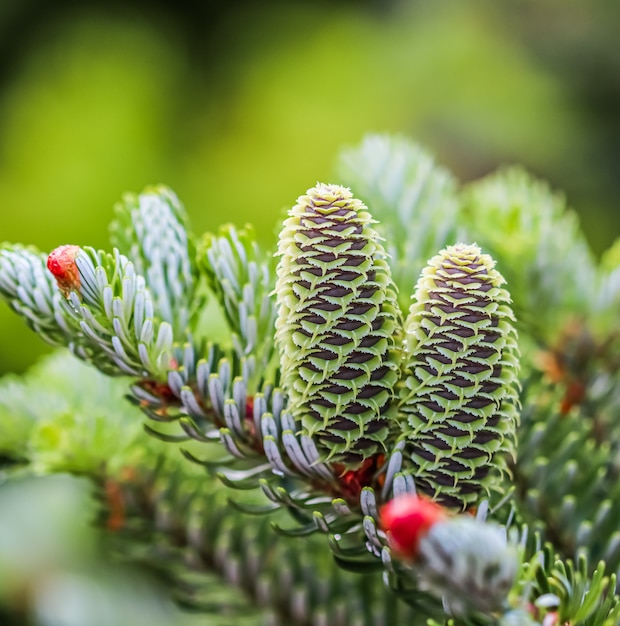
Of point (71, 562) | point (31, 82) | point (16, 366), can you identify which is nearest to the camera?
point (71, 562)

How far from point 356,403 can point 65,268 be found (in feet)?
0.40

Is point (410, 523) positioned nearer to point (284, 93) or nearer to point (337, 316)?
point (337, 316)

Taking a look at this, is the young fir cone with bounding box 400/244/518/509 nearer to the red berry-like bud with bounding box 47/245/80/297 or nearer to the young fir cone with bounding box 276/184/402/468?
the young fir cone with bounding box 276/184/402/468

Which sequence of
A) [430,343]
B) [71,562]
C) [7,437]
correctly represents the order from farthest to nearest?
[71,562] < [7,437] < [430,343]

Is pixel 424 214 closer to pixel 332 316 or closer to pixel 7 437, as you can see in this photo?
pixel 332 316

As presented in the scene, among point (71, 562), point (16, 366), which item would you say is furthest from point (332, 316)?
point (16, 366)

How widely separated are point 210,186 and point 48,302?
47.7 inches

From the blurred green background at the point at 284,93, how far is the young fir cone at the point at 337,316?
1157 mm

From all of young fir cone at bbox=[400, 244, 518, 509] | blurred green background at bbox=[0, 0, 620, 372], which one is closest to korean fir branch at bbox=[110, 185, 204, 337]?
young fir cone at bbox=[400, 244, 518, 509]

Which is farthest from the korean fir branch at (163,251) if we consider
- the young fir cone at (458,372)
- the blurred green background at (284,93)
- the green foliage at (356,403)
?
the blurred green background at (284,93)

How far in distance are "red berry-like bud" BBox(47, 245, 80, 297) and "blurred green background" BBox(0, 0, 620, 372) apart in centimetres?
115

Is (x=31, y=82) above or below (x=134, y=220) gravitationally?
above

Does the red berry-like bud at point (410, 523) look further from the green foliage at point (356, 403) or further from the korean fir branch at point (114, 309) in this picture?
the korean fir branch at point (114, 309)

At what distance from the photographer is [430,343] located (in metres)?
0.28
